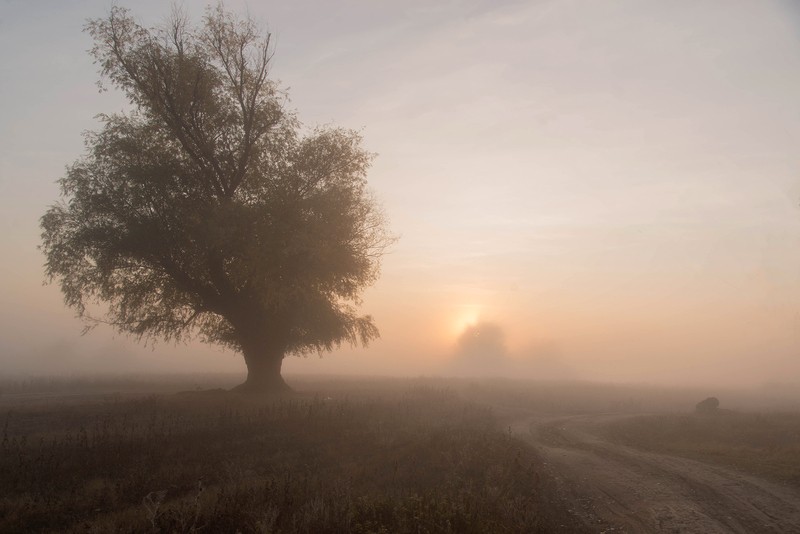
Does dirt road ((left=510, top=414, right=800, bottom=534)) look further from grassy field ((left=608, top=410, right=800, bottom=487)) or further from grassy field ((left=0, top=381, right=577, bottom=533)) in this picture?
grassy field ((left=608, top=410, right=800, bottom=487))

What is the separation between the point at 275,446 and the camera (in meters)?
14.7

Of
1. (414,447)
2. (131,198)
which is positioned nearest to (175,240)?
(131,198)

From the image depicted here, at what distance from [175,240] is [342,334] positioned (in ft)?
36.7

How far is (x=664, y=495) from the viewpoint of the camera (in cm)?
1100

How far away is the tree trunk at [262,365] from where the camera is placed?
26.5 meters

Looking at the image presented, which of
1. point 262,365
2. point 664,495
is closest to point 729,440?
point 664,495

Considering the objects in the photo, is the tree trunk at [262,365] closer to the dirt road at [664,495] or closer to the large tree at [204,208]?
the large tree at [204,208]

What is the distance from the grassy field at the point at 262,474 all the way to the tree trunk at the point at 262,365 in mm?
6552

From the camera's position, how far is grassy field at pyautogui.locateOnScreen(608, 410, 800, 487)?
13.9 m

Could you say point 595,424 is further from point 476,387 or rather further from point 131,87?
point 131,87

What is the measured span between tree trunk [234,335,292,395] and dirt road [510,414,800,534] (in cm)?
1606

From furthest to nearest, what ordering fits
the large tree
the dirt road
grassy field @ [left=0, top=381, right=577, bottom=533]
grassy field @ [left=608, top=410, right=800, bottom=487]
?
1. the large tree
2. grassy field @ [left=608, top=410, right=800, bottom=487]
3. the dirt road
4. grassy field @ [left=0, top=381, right=577, bottom=533]

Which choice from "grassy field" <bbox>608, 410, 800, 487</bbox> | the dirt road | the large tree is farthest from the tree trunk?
"grassy field" <bbox>608, 410, 800, 487</bbox>

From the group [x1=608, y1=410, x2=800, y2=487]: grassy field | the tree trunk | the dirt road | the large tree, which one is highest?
the large tree
